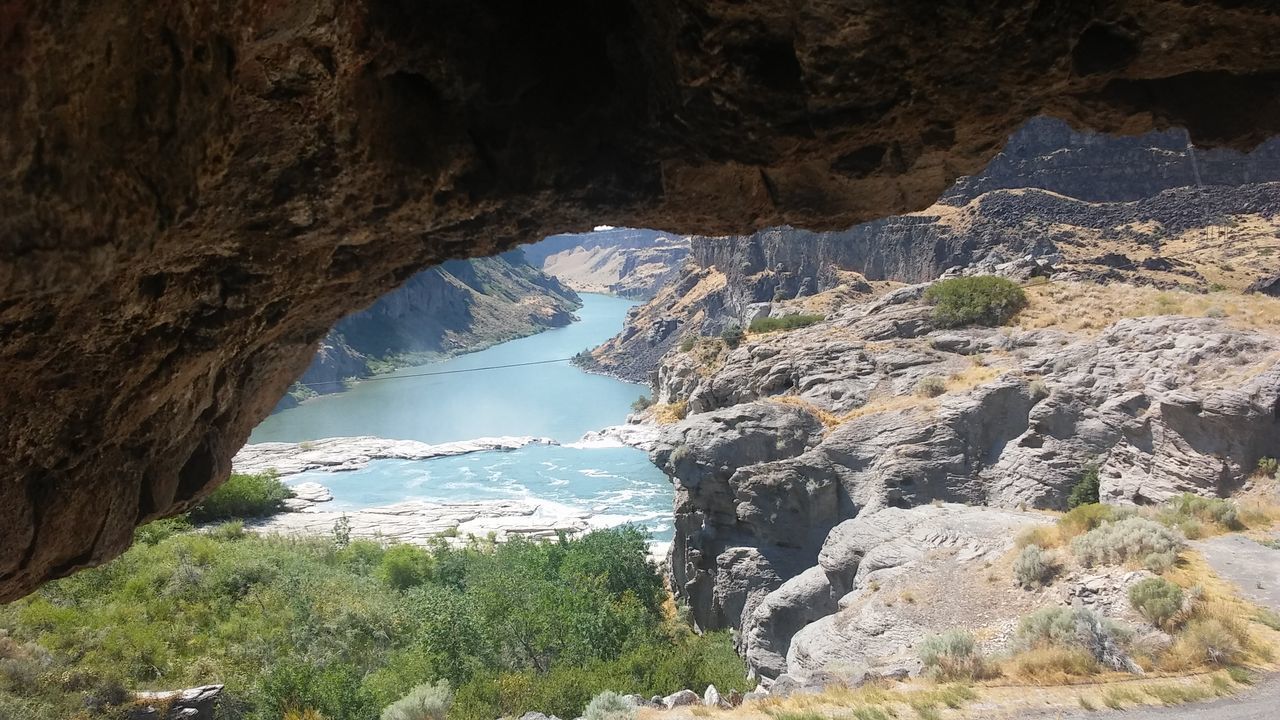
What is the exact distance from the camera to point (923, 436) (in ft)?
73.3

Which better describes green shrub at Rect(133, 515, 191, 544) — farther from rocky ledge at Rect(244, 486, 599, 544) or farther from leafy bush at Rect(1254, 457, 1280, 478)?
leafy bush at Rect(1254, 457, 1280, 478)

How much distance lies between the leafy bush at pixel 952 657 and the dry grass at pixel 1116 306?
1439 centimetres

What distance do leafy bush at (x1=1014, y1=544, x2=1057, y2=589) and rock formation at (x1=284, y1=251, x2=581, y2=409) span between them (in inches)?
3253

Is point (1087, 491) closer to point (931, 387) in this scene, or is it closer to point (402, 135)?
point (931, 387)

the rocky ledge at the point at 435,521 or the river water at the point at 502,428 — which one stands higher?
the river water at the point at 502,428

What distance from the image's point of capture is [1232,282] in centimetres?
3725

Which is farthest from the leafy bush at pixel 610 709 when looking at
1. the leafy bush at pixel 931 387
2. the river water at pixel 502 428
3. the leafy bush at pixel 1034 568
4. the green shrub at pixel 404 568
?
the river water at pixel 502 428

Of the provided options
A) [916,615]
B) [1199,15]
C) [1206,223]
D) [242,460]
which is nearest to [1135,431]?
[916,615]

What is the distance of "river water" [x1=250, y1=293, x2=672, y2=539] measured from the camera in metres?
48.0

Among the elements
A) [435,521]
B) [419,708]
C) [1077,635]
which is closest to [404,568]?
[435,521]

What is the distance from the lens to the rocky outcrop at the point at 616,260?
533ft

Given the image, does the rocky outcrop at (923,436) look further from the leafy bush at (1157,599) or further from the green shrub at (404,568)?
the green shrub at (404,568)

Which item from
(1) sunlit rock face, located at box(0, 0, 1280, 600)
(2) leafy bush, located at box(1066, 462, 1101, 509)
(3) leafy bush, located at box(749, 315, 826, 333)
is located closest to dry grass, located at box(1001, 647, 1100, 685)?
(1) sunlit rock face, located at box(0, 0, 1280, 600)

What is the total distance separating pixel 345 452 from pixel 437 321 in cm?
6149
